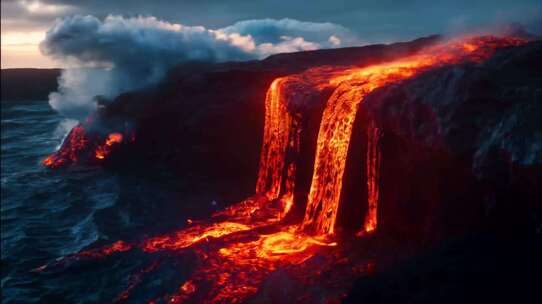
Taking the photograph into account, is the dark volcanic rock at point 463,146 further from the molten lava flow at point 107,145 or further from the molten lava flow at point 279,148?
the molten lava flow at point 107,145

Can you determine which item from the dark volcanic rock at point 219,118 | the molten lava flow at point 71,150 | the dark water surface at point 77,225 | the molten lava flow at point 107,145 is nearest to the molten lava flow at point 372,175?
the dark water surface at point 77,225

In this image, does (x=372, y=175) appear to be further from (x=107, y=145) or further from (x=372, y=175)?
(x=107, y=145)

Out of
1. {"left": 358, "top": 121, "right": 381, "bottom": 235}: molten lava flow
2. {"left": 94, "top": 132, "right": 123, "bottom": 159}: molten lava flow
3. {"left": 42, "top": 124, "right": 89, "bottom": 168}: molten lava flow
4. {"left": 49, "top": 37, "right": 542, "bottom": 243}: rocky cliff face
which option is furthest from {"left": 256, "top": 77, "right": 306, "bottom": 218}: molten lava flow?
{"left": 42, "top": 124, "right": 89, "bottom": 168}: molten lava flow

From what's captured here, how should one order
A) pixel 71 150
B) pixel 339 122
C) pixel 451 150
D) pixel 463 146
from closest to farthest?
pixel 463 146 < pixel 451 150 < pixel 339 122 < pixel 71 150

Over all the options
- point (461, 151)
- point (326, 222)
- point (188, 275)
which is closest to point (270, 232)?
point (326, 222)

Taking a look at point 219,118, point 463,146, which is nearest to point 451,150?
point 463,146
